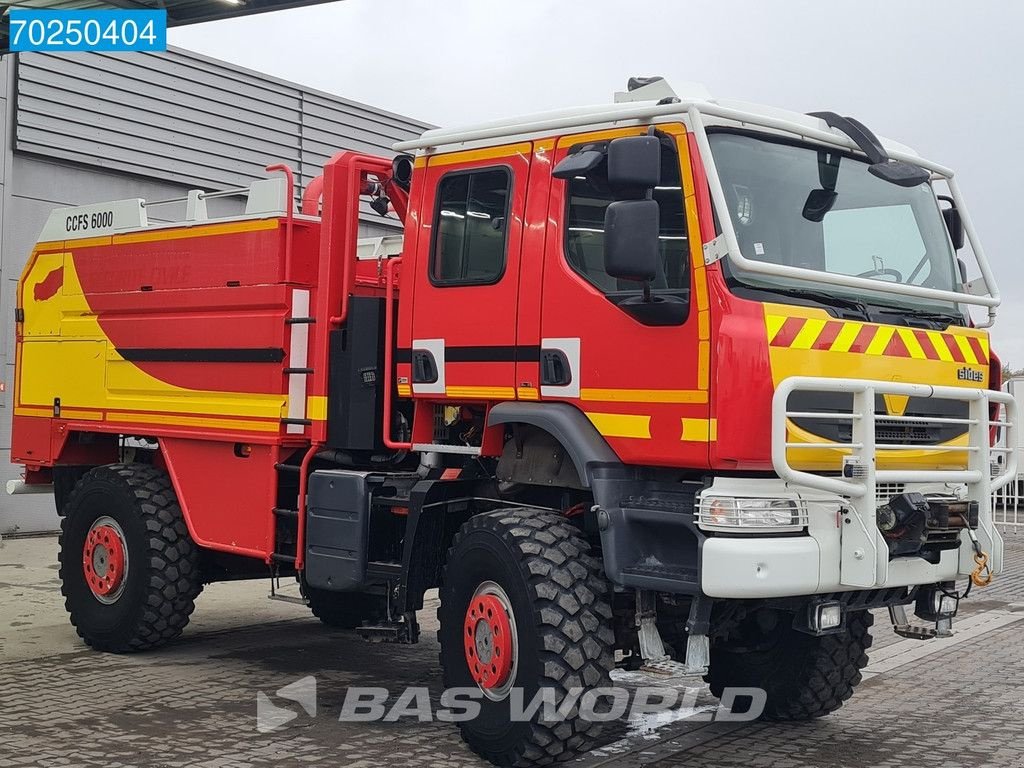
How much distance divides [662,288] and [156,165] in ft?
38.1

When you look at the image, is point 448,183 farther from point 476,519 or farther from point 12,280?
point 12,280

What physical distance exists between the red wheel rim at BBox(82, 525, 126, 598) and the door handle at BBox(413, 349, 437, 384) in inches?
117

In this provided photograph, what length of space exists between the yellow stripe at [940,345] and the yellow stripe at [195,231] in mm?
3899

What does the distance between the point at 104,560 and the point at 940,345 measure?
18.9 feet

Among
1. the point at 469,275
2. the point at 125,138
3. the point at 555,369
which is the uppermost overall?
the point at 125,138

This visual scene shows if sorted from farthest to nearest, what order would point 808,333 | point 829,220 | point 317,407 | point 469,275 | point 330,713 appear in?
1. point 317,407
2. point 330,713
3. point 469,275
4. point 829,220
5. point 808,333

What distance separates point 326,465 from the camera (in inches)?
298

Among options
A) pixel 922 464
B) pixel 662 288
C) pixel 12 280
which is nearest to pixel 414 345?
pixel 662 288

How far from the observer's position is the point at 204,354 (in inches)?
321

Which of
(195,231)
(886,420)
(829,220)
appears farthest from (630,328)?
(195,231)

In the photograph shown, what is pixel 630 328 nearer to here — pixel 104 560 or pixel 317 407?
pixel 317 407

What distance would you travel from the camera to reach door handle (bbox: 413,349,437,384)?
6781mm

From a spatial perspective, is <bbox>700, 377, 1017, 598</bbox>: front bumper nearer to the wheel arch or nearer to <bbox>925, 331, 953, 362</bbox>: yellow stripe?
<bbox>925, 331, 953, 362</bbox>: yellow stripe

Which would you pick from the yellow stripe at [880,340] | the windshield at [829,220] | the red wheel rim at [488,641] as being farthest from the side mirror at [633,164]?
the red wheel rim at [488,641]
